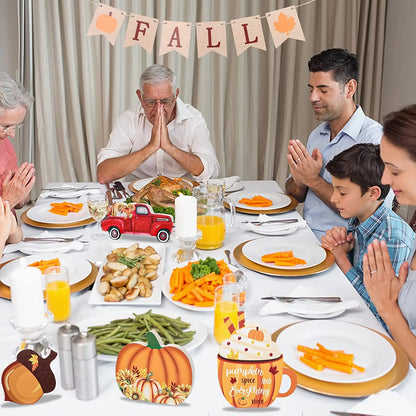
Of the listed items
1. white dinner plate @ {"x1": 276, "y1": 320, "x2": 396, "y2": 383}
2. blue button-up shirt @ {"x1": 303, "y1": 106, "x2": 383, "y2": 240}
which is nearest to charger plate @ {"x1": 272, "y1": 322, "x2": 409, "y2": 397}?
white dinner plate @ {"x1": 276, "y1": 320, "x2": 396, "y2": 383}

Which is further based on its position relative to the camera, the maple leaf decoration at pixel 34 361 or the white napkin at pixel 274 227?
the white napkin at pixel 274 227

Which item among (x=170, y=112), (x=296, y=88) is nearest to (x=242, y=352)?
(x=170, y=112)

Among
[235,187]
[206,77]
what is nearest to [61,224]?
[235,187]

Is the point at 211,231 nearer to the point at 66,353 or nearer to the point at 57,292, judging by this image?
the point at 57,292

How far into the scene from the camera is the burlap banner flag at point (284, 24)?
2.89 m

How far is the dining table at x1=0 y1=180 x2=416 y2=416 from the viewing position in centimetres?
99

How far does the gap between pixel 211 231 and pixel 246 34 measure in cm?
156

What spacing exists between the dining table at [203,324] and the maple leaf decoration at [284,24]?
4.09 feet

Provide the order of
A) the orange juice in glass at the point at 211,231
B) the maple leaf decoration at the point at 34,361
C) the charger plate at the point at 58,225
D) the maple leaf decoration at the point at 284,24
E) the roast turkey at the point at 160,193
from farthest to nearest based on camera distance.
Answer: the maple leaf decoration at the point at 284,24 < the roast turkey at the point at 160,193 < the charger plate at the point at 58,225 < the orange juice in glass at the point at 211,231 < the maple leaf decoration at the point at 34,361

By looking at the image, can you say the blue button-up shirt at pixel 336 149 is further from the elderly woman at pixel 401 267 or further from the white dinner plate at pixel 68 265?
the white dinner plate at pixel 68 265

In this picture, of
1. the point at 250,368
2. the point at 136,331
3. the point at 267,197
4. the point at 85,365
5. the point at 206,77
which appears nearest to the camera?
the point at 250,368

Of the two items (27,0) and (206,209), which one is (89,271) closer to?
(206,209)

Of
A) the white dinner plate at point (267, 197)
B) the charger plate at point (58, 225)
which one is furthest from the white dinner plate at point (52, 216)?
the white dinner plate at point (267, 197)

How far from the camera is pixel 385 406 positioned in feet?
3.00
